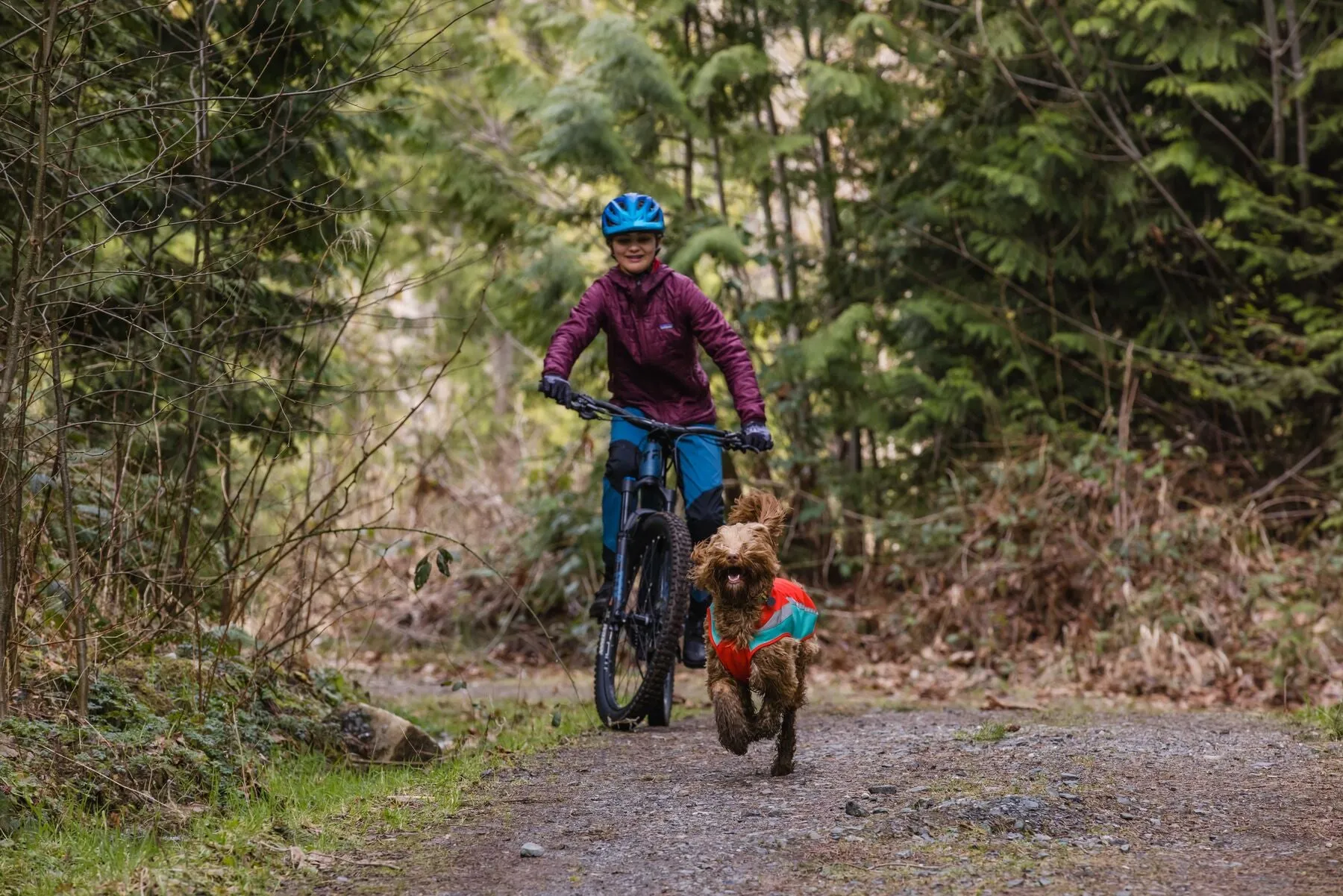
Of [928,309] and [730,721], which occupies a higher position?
[928,309]

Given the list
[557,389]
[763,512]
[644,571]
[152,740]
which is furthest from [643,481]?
[152,740]

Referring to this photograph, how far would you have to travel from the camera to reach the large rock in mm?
6047

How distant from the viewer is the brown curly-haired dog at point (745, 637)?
4.91 m

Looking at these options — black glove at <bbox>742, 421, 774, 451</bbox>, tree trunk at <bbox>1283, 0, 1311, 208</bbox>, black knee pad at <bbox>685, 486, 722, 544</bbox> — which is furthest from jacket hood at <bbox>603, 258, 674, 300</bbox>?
tree trunk at <bbox>1283, 0, 1311, 208</bbox>

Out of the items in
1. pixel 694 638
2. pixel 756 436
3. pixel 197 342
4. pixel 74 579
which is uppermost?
pixel 197 342

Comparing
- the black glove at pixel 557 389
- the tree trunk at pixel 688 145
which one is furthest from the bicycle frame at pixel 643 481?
the tree trunk at pixel 688 145

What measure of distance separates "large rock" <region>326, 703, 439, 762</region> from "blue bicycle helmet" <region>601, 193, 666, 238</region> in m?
2.51

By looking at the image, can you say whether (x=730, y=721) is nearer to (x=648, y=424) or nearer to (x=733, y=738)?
(x=733, y=738)

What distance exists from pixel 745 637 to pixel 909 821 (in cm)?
94

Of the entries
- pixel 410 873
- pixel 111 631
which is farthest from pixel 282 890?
pixel 111 631

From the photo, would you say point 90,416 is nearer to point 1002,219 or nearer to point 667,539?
point 667,539

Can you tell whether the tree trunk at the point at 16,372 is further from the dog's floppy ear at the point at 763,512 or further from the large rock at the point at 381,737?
the dog's floppy ear at the point at 763,512

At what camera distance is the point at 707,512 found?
6.56 m

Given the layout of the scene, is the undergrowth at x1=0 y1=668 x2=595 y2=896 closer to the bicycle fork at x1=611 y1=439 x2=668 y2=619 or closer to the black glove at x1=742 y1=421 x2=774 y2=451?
the bicycle fork at x1=611 y1=439 x2=668 y2=619
